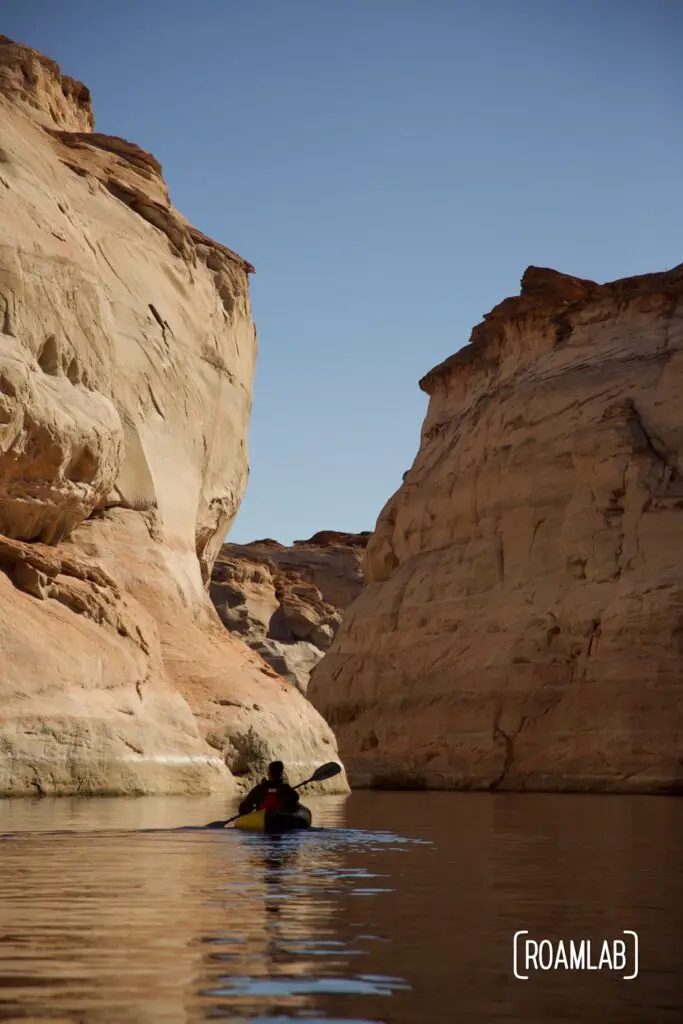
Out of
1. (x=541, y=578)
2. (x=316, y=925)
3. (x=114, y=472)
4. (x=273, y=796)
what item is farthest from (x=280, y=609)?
(x=316, y=925)

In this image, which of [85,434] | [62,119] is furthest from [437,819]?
[62,119]

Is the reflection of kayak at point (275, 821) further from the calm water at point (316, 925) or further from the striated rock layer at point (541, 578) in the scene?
the striated rock layer at point (541, 578)

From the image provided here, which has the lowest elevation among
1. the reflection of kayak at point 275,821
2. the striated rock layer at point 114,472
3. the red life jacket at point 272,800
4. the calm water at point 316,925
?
the calm water at point 316,925

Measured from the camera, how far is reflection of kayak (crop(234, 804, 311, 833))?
47.9 feet

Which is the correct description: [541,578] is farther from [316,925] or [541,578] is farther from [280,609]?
[280,609]

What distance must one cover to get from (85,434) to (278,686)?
6.40 metres

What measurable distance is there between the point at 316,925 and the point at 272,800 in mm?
8385

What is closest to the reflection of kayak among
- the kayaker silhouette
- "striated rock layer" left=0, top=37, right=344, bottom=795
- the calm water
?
the kayaker silhouette

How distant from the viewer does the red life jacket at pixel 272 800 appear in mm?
14800

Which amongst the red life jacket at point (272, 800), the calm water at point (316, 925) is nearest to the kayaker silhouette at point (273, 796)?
the red life jacket at point (272, 800)

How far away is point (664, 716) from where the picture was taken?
37312 mm

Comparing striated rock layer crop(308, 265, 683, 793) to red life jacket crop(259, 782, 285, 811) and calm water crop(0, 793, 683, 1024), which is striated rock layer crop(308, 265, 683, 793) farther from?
calm water crop(0, 793, 683, 1024)

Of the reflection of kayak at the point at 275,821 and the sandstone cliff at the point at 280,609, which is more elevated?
the sandstone cliff at the point at 280,609

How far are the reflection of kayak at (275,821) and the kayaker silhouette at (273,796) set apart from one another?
81 mm
